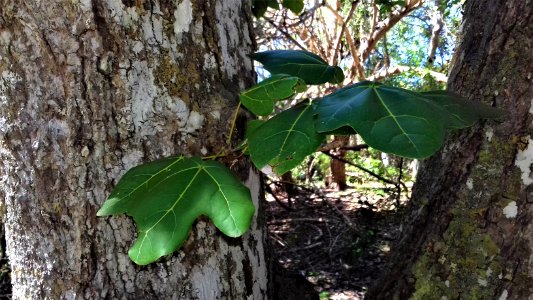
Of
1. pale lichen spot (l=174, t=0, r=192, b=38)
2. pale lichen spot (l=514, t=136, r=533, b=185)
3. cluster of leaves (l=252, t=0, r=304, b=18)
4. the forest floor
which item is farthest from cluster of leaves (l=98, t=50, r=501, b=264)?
the forest floor

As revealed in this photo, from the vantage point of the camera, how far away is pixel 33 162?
2.61ft

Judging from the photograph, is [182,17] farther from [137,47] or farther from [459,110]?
[459,110]

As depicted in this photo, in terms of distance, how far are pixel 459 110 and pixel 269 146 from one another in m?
0.29

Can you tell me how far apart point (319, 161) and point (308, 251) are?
2.47 m

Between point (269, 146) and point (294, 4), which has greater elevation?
point (294, 4)

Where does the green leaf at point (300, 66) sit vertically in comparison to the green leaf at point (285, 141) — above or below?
above

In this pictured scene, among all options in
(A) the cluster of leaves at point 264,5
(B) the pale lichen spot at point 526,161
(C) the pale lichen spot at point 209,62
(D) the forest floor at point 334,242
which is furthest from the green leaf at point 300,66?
(D) the forest floor at point 334,242

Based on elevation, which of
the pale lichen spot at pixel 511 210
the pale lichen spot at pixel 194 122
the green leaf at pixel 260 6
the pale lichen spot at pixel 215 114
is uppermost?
the green leaf at pixel 260 6

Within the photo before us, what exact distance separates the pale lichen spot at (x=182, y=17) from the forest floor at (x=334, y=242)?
181 cm

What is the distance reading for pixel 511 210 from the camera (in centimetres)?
97

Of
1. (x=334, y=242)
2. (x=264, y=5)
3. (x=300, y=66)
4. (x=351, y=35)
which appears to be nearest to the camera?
(x=300, y=66)

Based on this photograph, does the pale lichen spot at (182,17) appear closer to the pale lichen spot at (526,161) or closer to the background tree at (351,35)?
the pale lichen spot at (526,161)

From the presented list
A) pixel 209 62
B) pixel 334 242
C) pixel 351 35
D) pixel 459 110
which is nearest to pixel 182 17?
pixel 209 62

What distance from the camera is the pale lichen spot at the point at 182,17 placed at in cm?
80
